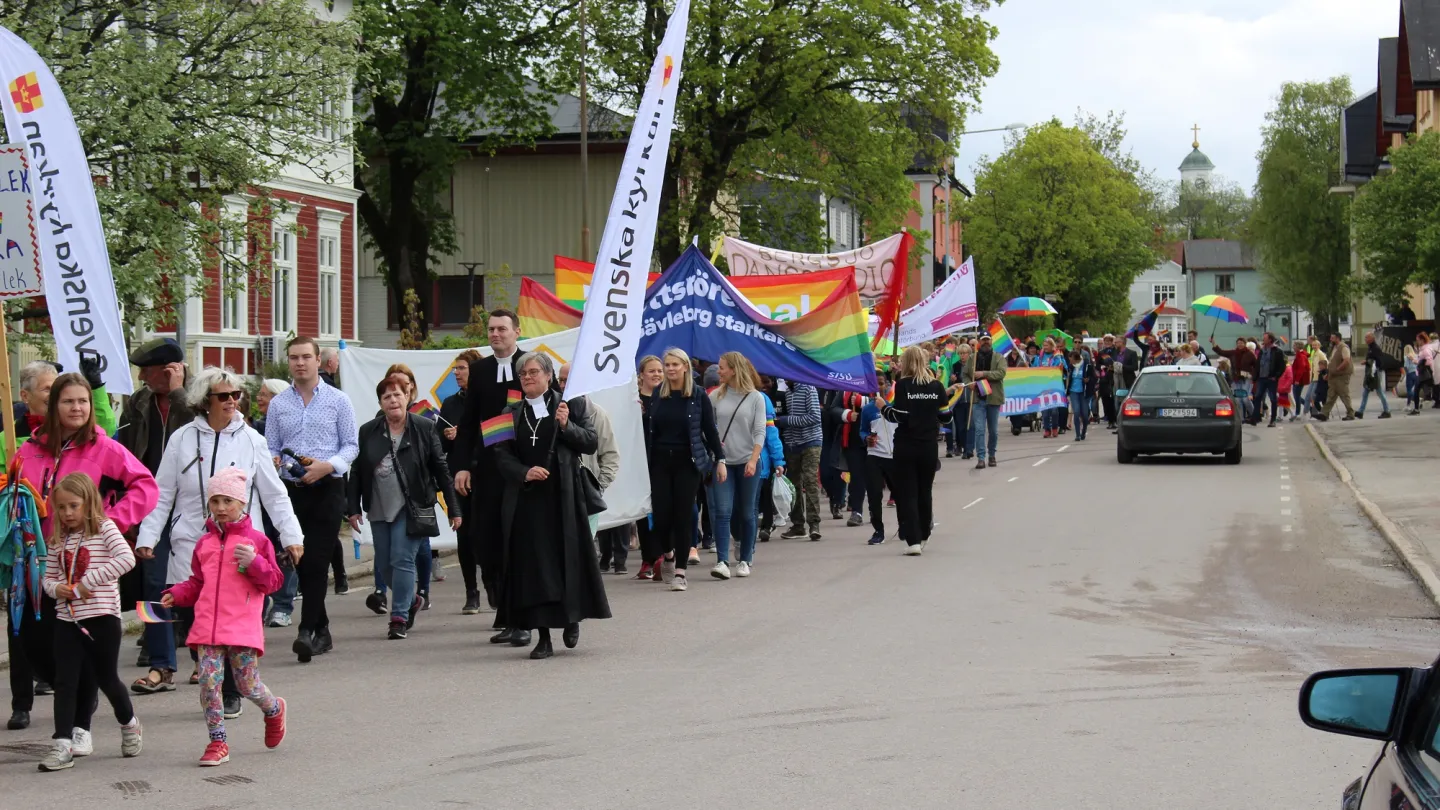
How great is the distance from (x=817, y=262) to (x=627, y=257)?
41.1 feet

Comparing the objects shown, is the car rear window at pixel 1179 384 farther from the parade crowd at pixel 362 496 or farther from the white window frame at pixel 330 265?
the white window frame at pixel 330 265

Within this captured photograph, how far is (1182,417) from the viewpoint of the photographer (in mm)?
26469

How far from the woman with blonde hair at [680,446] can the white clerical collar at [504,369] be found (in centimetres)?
239

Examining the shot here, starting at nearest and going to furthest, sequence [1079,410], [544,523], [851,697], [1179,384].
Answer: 1. [851,697]
2. [544,523]
3. [1179,384]
4. [1079,410]

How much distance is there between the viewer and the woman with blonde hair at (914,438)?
1567cm

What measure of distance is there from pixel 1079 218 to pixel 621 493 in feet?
258

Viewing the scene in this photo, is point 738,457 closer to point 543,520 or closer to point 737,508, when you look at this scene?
point 737,508

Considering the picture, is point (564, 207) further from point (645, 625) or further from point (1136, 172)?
point (1136, 172)

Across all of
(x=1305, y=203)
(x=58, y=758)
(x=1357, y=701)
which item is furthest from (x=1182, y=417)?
(x=1305, y=203)

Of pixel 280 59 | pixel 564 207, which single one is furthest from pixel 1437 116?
pixel 280 59

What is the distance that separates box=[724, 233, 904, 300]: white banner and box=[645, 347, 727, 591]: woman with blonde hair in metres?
8.91

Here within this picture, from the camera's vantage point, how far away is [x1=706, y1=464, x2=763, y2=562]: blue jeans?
1427 cm

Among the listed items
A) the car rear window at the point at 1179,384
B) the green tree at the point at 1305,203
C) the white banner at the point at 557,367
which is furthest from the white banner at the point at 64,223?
the green tree at the point at 1305,203

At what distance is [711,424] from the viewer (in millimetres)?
13688
